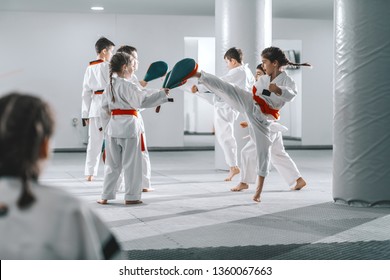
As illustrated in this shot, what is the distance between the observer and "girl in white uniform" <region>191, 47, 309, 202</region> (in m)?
5.05

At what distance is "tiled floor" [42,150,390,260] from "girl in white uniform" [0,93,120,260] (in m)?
2.06

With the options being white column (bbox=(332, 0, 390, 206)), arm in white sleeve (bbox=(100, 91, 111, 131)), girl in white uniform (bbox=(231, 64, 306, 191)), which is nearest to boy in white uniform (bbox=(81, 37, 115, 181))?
arm in white sleeve (bbox=(100, 91, 111, 131))

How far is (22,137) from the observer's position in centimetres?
117

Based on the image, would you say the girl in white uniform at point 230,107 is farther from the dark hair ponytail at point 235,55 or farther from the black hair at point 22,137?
the black hair at point 22,137

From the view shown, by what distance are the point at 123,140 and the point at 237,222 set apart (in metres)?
1.38

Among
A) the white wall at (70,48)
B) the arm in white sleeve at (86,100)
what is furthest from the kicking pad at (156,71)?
the white wall at (70,48)

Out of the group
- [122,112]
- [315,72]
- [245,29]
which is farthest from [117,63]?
[315,72]

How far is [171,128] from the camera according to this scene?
→ 476 inches

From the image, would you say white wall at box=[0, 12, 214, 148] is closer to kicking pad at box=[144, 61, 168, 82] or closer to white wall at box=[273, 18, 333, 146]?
white wall at box=[273, 18, 333, 146]

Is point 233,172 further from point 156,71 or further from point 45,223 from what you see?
point 45,223

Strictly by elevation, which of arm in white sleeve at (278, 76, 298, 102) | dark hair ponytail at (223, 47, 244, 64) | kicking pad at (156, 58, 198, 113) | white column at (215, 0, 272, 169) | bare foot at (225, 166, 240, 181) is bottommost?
bare foot at (225, 166, 240, 181)

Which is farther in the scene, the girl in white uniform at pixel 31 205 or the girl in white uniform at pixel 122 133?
the girl in white uniform at pixel 122 133

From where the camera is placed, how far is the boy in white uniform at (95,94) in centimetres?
649

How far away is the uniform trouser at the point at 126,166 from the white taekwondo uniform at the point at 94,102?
150 centimetres
